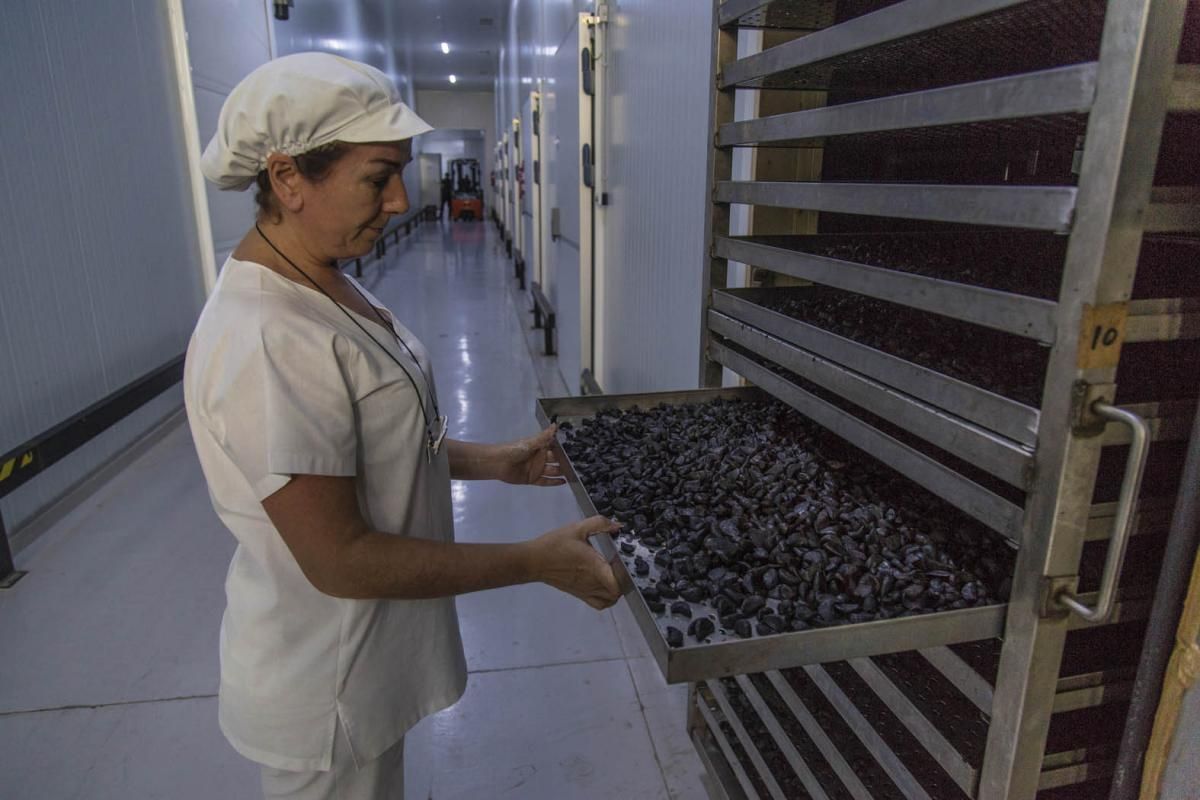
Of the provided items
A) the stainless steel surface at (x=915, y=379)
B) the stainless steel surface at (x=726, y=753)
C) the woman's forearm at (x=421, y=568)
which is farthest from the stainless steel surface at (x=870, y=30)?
the stainless steel surface at (x=726, y=753)

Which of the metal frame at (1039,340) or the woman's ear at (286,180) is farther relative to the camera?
the woman's ear at (286,180)

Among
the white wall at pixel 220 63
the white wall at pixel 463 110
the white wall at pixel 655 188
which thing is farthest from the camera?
the white wall at pixel 463 110

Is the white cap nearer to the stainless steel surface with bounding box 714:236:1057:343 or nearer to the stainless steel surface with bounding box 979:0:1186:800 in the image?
the stainless steel surface with bounding box 714:236:1057:343

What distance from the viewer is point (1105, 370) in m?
0.76

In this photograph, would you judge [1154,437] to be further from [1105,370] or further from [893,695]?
[893,695]

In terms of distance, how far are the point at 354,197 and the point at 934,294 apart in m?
0.80

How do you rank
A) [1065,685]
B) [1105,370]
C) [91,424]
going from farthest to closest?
[91,424], [1065,685], [1105,370]

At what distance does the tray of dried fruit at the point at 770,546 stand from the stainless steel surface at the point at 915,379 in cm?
22

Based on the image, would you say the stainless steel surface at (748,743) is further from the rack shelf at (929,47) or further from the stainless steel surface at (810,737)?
the rack shelf at (929,47)

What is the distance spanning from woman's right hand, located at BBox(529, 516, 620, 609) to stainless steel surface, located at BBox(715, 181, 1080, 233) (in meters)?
0.60

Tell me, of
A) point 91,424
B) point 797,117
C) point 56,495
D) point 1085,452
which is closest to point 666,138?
point 797,117

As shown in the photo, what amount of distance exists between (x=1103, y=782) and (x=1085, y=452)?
1.99 ft

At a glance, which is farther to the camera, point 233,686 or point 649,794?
point 649,794

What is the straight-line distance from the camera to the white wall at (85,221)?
10.6 feet
